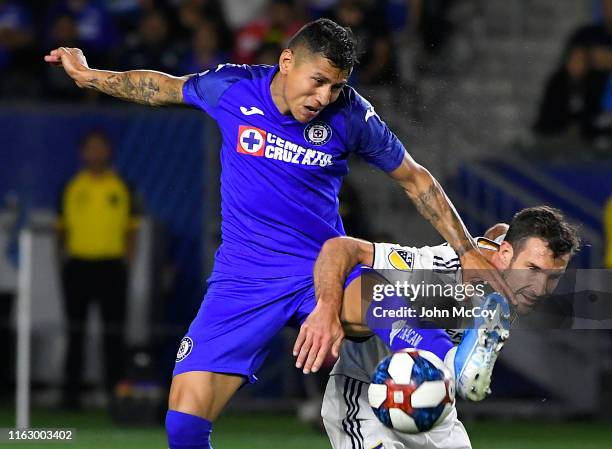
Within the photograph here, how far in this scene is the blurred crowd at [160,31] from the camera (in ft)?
43.0

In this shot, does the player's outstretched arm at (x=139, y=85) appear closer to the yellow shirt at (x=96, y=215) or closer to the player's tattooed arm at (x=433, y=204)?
the player's tattooed arm at (x=433, y=204)

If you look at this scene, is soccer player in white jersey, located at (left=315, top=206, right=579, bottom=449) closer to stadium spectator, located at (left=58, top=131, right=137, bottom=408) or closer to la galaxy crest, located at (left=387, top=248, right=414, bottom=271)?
la galaxy crest, located at (left=387, top=248, right=414, bottom=271)

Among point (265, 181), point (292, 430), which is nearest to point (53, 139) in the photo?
point (292, 430)

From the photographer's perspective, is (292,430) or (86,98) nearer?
(292,430)

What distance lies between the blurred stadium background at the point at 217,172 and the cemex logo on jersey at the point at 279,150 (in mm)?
4337

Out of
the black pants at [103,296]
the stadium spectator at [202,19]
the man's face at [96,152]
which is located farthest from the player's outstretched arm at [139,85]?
the stadium spectator at [202,19]

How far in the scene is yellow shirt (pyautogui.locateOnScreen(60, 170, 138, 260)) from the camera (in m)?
12.2

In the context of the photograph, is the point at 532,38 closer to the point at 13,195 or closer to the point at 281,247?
the point at 13,195

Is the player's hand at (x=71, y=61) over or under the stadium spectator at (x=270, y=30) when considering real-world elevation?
under

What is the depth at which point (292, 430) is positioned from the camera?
10.9m

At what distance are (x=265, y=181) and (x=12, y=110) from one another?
659 centimetres

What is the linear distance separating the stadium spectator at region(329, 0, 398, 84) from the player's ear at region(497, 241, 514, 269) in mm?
4259

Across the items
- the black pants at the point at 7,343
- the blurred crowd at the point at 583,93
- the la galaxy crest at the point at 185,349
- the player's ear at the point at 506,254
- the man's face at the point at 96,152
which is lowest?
the black pants at the point at 7,343

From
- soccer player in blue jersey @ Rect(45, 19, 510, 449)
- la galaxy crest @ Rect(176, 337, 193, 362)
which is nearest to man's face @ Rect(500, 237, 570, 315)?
soccer player in blue jersey @ Rect(45, 19, 510, 449)
